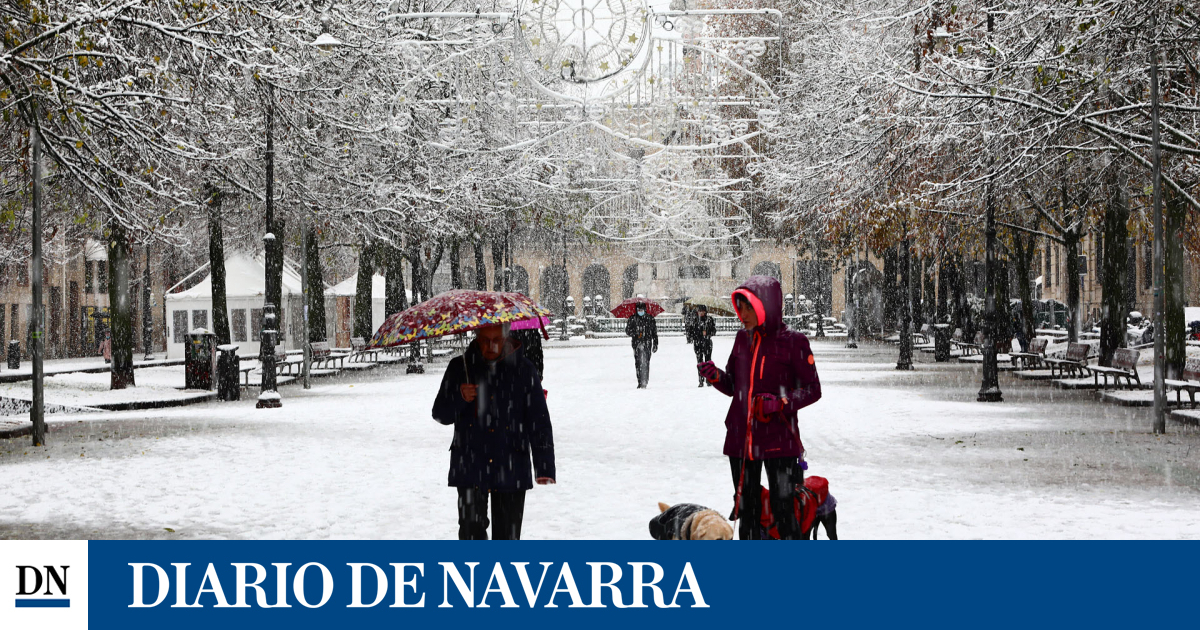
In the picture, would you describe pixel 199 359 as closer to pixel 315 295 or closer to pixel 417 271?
pixel 315 295

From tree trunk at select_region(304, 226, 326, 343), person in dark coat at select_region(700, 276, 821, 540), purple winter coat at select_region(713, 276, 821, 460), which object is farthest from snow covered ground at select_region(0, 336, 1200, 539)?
tree trunk at select_region(304, 226, 326, 343)

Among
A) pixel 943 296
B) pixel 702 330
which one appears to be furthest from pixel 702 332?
pixel 943 296

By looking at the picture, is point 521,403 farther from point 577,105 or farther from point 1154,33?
point 577,105

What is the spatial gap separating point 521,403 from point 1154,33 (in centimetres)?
1131

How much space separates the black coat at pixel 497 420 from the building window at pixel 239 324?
34871 mm

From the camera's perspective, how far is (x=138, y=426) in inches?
698

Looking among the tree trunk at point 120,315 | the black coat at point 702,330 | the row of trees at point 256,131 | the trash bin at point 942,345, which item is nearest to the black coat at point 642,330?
the black coat at point 702,330

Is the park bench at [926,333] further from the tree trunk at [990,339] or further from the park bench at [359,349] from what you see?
the tree trunk at [990,339]

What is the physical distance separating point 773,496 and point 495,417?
159 centimetres

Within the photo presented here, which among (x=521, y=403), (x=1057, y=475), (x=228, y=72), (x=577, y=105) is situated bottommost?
(x=1057, y=475)

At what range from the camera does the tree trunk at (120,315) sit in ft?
79.6

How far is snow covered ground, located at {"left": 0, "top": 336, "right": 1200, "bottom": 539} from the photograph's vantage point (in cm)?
917

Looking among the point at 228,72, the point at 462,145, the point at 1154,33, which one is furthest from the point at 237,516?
the point at 462,145

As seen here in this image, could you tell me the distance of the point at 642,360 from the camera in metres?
24.7
